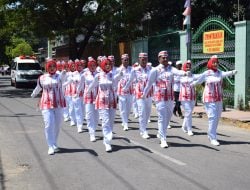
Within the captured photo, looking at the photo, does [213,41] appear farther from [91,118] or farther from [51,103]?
[51,103]

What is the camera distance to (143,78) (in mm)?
13672

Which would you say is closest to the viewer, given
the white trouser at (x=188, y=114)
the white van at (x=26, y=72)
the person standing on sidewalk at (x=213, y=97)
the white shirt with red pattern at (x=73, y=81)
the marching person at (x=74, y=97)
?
→ the person standing on sidewalk at (x=213, y=97)

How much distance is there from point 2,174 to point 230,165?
3874 millimetres

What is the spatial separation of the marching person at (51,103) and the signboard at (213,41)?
1161cm

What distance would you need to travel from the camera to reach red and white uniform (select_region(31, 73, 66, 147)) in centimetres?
1034

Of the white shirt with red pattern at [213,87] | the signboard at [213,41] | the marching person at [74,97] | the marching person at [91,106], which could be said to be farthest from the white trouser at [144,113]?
the signboard at [213,41]

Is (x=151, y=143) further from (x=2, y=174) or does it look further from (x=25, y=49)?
(x=25, y=49)

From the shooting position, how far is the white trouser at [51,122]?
33.9 feet

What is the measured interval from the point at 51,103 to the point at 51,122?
0.38 m

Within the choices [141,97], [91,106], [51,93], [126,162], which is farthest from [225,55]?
[126,162]

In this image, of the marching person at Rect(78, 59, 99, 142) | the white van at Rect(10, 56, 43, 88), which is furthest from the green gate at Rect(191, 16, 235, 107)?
the white van at Rect(10, 56, 43, 88)

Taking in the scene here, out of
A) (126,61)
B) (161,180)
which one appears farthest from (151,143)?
(161,180)

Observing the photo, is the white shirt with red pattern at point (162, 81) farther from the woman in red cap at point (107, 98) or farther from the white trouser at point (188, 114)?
the white trouser at point (188, 114)

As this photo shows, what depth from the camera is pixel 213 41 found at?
21.6 meters
